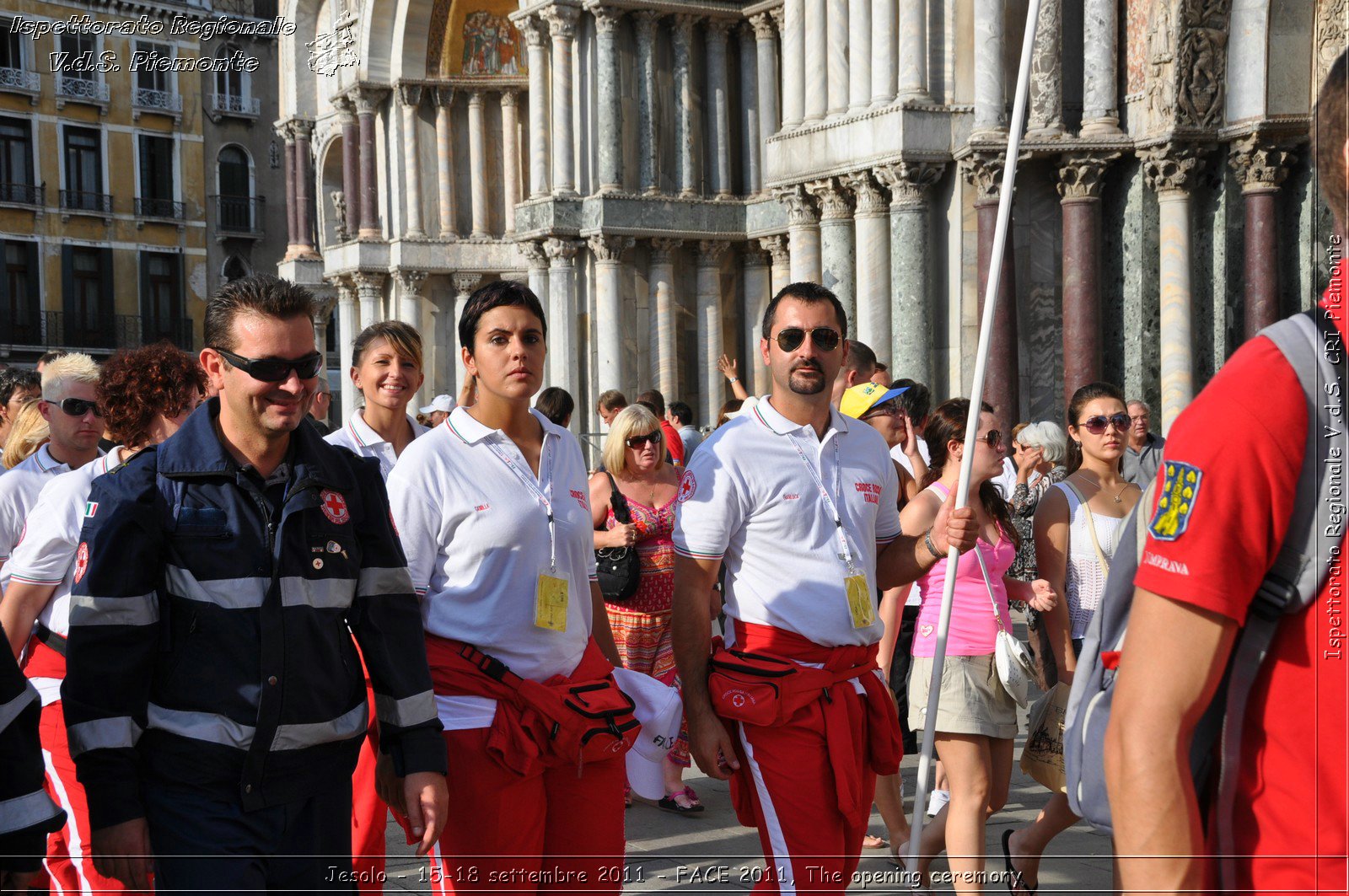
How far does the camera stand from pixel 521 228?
21.3 meters

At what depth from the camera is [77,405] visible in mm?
5492

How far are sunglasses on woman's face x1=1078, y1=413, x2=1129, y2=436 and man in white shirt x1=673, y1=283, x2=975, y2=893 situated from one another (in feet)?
5.76

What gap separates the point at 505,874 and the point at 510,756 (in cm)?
32

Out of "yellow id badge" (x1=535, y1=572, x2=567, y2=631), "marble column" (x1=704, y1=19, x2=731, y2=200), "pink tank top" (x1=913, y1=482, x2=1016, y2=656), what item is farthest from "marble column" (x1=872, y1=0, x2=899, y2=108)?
"yellow id badge" (x1=535, y1=572, x2=567, y2=631)

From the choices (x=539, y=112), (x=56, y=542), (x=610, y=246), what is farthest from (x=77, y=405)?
(x=539, y=112)

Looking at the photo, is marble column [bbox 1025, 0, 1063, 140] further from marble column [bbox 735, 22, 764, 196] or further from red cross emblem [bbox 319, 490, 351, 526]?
red cross emblem [bbox 319, 490, 351, 526]

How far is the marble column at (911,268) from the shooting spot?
44.9 feet

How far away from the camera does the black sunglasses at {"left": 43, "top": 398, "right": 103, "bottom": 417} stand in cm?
548

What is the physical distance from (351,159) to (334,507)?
27157mm

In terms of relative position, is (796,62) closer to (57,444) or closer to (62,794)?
(57,444)

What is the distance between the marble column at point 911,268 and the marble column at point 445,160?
1468cm

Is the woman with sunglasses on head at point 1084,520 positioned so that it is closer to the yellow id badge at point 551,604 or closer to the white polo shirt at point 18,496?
the yellow id badge at point 551,604

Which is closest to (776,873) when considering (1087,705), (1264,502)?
(1087,705)

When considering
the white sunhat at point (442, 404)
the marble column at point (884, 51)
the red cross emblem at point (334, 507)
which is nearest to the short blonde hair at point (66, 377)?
the red cross emblem at point (334, 507)
